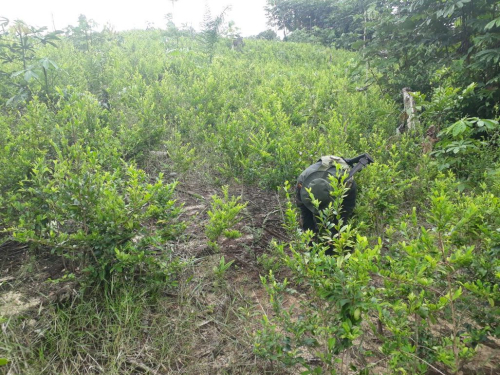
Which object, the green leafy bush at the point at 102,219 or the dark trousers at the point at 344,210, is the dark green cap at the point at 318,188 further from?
the green leafy bush at the point at 102,219

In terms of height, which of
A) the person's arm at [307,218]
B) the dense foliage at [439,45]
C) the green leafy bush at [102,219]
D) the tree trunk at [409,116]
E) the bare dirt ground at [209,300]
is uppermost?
the dense foliage at [439,45]

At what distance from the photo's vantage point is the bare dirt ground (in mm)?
2037

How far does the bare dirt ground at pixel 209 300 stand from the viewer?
2037mm

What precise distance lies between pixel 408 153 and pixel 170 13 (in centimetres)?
1123

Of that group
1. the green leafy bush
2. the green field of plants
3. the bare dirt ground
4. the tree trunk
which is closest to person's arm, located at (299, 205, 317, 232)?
the green field of plants

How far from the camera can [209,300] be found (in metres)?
2.53

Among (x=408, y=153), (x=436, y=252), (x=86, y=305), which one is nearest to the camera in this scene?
(x=436, y=252)

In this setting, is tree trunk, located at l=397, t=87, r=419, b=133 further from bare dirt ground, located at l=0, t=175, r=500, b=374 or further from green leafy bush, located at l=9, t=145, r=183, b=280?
green leafy bush, located at l=9, t=145, r=183, b=280

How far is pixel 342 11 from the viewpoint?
60.6ft

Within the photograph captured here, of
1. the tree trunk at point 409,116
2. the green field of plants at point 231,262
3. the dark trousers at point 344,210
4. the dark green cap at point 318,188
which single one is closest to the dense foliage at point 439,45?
the green field of plants at point 231,262

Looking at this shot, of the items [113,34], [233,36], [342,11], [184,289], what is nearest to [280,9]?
[342,11]

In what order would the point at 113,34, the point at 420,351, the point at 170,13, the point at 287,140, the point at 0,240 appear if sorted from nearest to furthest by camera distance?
the point at 420,351 → the point at 0,240 → the point at 287,140 → the point at 113,34 → the point at 170,13

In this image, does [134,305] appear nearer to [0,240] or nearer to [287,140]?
[0,240]

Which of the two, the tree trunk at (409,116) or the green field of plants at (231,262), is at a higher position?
the tree trunk at (409,116)
